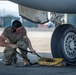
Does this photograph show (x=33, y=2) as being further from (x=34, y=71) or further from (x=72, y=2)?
(x=34, y=71)

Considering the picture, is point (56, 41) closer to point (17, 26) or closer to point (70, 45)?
point (70, 45)

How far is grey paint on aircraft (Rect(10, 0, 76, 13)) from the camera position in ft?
22.9

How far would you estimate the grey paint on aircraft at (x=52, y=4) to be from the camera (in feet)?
22.9

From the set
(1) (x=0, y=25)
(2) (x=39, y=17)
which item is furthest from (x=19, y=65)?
(1) (x=0, y=25)

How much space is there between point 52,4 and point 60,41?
4.95 feet

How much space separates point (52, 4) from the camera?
7.04 m

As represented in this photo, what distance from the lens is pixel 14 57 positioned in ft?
28.0

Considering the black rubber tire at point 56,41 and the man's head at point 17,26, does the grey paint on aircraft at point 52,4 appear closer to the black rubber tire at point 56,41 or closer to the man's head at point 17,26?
the man's head at point 17,26

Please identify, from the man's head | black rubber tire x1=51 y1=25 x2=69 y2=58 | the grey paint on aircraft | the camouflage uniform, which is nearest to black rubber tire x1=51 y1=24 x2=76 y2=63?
black rubber tire x1=51 y1=25 x2=69 y2=58

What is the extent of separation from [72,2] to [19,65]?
195 cm

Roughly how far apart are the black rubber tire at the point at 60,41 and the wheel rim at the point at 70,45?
0.20 ft

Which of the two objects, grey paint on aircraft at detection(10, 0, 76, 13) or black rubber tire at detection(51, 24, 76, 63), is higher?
grey paint on aircraft at detection(10, 0, 76, 13)

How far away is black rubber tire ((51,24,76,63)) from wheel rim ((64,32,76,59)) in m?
0.06

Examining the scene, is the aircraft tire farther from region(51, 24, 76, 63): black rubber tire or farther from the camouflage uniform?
the camouflage uniform
